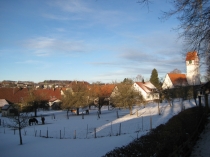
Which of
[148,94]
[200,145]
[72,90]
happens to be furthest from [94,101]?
[200,145]

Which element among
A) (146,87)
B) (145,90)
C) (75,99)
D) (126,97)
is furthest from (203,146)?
(146,87)

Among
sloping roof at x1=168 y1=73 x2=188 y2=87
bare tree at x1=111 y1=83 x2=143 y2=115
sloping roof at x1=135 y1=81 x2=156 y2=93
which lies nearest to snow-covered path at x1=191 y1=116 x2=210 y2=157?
bare tree at x1=111 y1=83 x2=143 y2=115

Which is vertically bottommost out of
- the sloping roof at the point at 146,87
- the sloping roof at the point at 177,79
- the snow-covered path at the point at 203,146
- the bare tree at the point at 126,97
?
the snow-covered path at the point at 203,146

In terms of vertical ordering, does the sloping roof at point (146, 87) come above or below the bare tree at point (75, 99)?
above

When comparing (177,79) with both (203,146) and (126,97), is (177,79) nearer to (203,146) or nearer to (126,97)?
(126,97)

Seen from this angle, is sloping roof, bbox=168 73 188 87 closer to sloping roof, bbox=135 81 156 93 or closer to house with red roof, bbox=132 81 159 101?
sloping roof, bbox=135 81 156 93

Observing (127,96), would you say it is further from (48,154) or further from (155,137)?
(155,137)

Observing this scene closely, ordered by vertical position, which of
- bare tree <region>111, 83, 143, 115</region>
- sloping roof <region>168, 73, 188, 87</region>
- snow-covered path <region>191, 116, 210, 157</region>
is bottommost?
snow-covered path <region>191, 116, 210, 157</region>

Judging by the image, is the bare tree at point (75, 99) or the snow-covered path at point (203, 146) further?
the bare tree at point (75, 99)

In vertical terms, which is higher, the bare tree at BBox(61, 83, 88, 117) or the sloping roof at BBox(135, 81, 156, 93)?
the sloping roof at BBox(135, 81, 156, 93)

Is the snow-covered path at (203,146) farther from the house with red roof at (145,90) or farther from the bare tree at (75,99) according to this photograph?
the house with red roof at (145,90)

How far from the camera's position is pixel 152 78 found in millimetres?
77188

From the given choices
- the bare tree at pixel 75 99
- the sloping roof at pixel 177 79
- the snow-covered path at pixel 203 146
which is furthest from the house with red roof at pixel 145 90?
the snow-covered path at pixel 203 146

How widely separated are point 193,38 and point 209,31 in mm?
615
